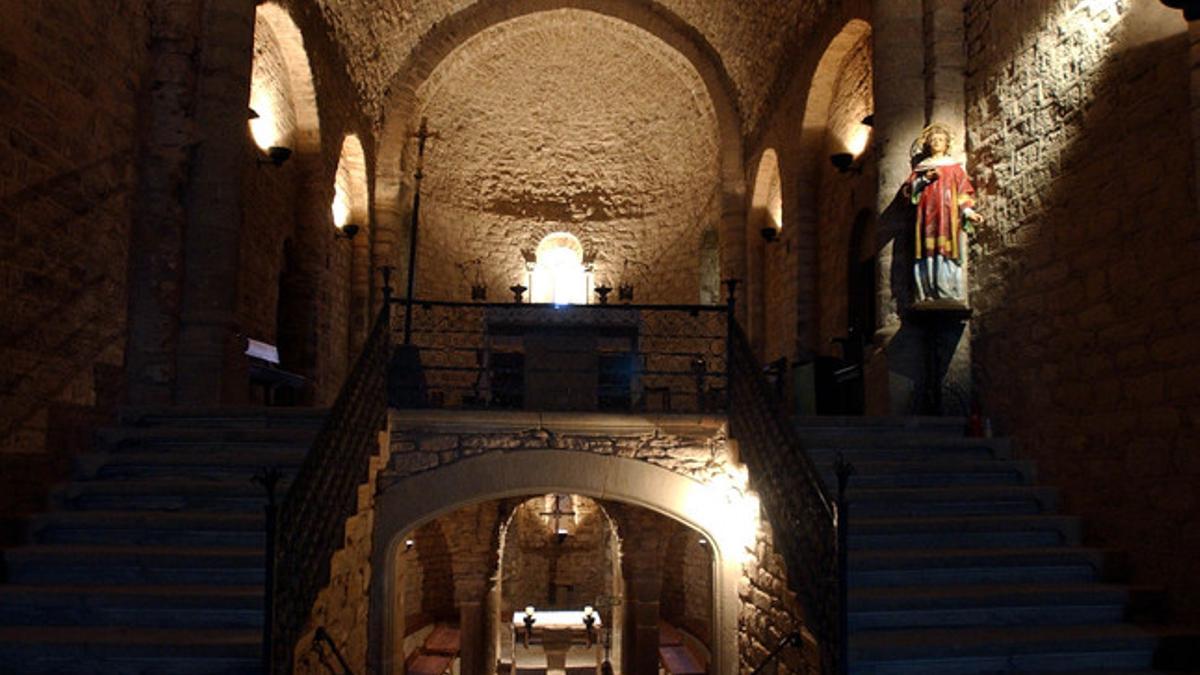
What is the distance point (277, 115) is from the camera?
10.4 metres

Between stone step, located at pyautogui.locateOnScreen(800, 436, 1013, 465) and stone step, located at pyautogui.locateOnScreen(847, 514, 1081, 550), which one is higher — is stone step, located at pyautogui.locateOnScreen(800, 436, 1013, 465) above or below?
above

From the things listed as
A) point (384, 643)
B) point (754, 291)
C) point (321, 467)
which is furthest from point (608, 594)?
point (321, 467)

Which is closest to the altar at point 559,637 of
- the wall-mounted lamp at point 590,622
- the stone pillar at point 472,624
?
the wall-mounted lamp at point 590,622

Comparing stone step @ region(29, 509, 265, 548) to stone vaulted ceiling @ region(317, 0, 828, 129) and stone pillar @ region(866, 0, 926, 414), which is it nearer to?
stone pillar @ region(866, 0, 926, 414)

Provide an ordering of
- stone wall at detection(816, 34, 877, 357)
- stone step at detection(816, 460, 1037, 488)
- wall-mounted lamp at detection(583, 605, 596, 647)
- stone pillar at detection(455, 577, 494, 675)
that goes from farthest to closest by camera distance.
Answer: wall-mounted lamp at detection(583, 605, 596, 647)
stone pillar at detection(455, 577, 494, 675)
stone wall at detection(816, 34, 877, 357)
stone step at detection(816, 460, 1037, 488)

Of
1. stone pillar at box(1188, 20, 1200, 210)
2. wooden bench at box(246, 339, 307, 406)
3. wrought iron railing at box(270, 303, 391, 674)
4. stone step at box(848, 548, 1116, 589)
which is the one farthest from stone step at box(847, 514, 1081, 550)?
wooden bench at box(246, 339, 307, 406)

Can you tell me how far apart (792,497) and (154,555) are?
382cm

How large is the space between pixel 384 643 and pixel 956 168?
243 inches

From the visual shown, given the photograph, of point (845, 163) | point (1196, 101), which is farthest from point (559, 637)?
point (1196, 101)

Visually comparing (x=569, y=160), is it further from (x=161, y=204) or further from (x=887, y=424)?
(x=887, y=424)

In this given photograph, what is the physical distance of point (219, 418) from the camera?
22.7ft

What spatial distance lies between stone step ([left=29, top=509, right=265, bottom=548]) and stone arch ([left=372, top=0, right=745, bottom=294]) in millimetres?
9258

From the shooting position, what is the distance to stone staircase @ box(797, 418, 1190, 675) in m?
4.86

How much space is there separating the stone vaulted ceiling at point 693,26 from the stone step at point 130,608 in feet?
27.1
